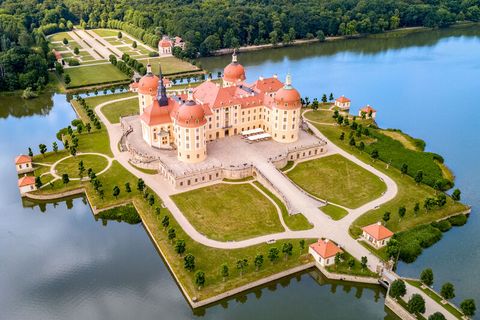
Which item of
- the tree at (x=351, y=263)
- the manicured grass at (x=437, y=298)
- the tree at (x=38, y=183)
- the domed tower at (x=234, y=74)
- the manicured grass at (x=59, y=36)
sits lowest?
the manicured grass at (x=437, y=298)

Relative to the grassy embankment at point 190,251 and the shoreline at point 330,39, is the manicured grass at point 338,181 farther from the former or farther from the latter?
the shoreline at point 330,39

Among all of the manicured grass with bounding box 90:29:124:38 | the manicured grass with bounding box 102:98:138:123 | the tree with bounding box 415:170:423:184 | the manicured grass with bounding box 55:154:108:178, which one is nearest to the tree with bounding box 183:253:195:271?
the manicured grass with bounding box 55:154:108:178

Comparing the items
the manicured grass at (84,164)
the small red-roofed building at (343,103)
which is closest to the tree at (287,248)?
the manicured grass at (84,164)

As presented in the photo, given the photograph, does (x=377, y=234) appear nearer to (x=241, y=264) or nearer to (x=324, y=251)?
(x=324, y=251)

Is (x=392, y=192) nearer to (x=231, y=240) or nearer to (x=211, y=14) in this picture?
(x=231, y=240)

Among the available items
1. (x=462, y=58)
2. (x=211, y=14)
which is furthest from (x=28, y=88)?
(x=462, y=58)

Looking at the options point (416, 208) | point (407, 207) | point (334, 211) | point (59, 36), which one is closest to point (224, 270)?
point (334, 211)
